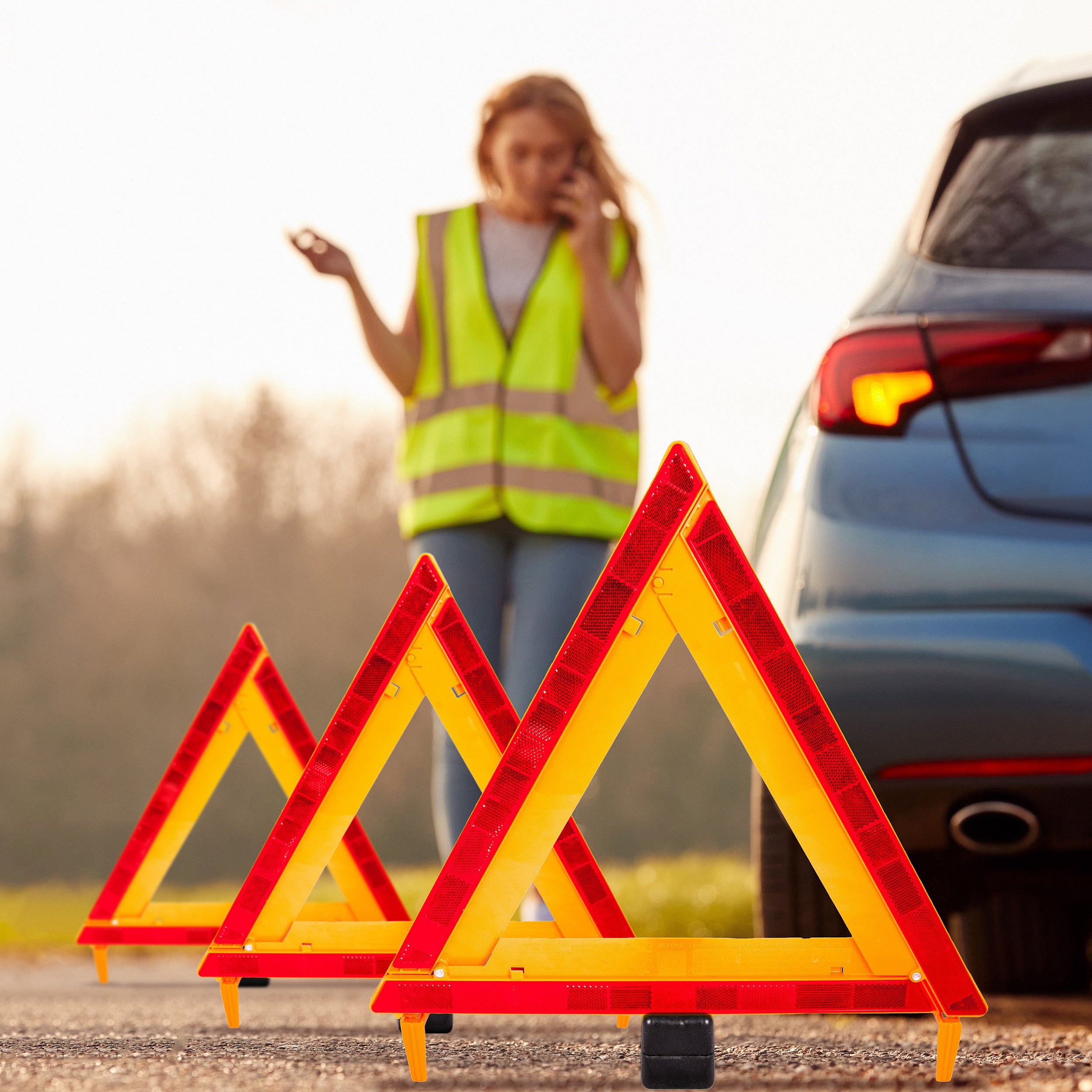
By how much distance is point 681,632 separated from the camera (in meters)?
2.32

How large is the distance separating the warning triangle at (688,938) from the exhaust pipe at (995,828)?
409 mm

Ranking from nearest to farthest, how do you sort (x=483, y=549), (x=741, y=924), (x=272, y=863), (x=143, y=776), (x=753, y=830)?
(x=272, y=863) → (x=753, y=830) → (x=483, y=549) → (x=741, y=924) → (x=143, y=776)

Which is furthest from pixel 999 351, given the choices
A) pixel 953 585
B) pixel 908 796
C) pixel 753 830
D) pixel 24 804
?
pixel 24 804

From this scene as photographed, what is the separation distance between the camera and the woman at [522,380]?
3.86 m

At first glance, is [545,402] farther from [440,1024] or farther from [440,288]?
[440,1024]

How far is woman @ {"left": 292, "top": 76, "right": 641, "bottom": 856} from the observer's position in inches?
152

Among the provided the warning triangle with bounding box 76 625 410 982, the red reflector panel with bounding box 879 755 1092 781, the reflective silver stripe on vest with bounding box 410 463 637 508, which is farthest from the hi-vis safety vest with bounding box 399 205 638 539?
the red reflector panel with bounding box 879 755 1092 781

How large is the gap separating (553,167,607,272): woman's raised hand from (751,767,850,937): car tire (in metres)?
1.57

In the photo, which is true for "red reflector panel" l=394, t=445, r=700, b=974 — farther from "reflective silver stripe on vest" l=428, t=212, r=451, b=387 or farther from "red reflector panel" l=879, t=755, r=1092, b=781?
"reflective silver stripe on vest" l=428, t=212, r=451, b=387

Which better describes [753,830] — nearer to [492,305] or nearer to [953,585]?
[953,585]

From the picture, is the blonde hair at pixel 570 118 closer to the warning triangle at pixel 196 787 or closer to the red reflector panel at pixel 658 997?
the warning triangle at pixel 196 787

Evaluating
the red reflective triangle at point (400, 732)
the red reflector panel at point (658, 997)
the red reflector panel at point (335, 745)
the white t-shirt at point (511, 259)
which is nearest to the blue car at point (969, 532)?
the red reflector panel at point (658, 997)

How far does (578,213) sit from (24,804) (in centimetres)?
3612

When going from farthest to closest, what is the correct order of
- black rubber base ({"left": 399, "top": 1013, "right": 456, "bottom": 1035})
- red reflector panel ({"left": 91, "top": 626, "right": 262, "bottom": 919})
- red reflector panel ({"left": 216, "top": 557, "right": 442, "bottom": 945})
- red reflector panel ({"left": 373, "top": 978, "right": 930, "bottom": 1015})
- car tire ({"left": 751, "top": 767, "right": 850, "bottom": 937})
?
1. red reflector panel ({"left": 91, "top": 626, "right": 262, "bottom": 919})
2. car tire ({"left": 751, "top": 767, "right": 850, "bottom": 937})
3. black rubber base ({"left": 399, "top": 1013, "right": 456, "bottom": 1035})
4. red reflector panel ({"left": 216, "top": 557, "right": 442, "bottom": 945})
5. red reflector panel ({"left": 373, "top": 978, "right": 930, "bottom": 1015})
